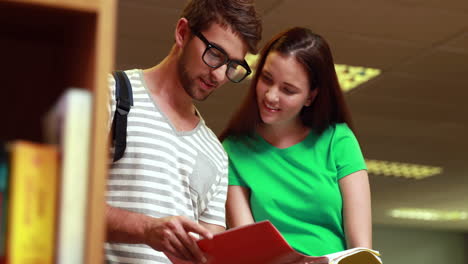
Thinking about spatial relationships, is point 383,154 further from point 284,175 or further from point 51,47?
point 51,47

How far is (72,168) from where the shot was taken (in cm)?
67

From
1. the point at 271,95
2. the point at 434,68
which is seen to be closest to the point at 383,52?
the point at 434,68

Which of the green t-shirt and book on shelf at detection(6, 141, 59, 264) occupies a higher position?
book on shelf at detection(6, 141, 59, 264)

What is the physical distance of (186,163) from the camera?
4.85 feet

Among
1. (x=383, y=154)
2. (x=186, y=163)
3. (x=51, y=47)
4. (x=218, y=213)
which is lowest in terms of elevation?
(x=383, y=154)

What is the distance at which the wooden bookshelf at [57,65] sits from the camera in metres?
0.68

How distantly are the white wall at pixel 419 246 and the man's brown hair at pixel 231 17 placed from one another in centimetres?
1060

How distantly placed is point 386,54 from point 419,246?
8965 millimetres

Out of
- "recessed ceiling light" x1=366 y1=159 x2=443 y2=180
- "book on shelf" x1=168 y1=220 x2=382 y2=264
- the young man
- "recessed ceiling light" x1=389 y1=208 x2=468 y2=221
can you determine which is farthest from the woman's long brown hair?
"recessed ceiling light" x1=389 y1=208 x2=468 y2=221

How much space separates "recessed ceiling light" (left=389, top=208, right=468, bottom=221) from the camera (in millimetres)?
10271

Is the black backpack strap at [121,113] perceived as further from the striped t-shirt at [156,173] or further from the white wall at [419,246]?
the white wall at [419,246]

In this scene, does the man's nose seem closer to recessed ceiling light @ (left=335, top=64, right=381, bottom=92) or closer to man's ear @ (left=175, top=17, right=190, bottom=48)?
man's ear @ (left=175, top=17, right=190, bottom=48)

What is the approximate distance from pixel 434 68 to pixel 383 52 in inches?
18.0

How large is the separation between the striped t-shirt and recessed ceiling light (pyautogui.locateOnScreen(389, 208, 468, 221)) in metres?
9.16
